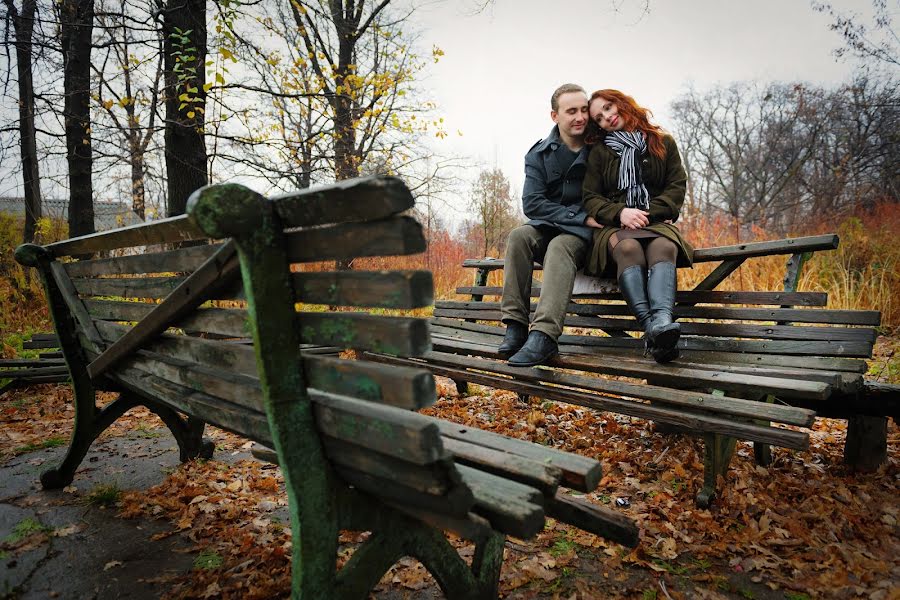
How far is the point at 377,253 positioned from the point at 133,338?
1.20 metres

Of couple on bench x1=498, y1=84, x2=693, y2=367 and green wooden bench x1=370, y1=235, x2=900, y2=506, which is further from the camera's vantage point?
couple on bench x1=498, y1=84, x2=693, y2=367

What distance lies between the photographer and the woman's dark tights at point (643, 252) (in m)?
2.73

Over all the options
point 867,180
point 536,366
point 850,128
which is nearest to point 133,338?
point 536,366

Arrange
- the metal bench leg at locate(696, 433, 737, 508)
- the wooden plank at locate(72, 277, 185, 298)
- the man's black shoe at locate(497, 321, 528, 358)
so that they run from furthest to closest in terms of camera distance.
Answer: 1. the man's black shoe at locate(497, 321, 528, 358)
2. the metal bench leg at locate(696, 433, 737, 508)
3. the wooden plank at locate(72, 277, 185, 298)

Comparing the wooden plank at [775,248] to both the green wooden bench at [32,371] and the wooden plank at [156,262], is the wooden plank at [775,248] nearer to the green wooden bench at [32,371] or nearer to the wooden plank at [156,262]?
the wooden plank at [156,262]

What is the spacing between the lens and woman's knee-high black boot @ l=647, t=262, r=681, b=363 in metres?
2.49

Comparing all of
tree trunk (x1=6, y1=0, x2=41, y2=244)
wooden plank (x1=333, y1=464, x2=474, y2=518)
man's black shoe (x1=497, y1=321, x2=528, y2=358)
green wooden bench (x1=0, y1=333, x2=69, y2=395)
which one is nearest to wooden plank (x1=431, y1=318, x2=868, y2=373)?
man's black shoe (x1=497, y1=321, x2=528, y2=358)

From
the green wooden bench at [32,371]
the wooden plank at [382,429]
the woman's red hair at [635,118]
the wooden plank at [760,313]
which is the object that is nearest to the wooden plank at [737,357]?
the wooden plank at [760,313]

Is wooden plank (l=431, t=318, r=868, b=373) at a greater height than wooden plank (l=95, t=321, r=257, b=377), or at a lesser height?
lesser

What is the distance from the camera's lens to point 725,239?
26.0 ft

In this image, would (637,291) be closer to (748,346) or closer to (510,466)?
(748,346)

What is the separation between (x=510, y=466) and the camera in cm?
135

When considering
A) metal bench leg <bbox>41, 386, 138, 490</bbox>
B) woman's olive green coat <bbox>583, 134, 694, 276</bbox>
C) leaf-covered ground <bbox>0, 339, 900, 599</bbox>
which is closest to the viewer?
leaf-covered ground <bbox>0, 339, 900, 599</bbox>

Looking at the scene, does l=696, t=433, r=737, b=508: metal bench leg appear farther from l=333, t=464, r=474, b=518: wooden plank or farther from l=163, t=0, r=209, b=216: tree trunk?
l=163, t=0, r=209, b=216: tree trunk
